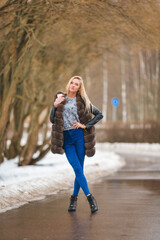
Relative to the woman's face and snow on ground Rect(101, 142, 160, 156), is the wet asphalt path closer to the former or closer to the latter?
the woman's face

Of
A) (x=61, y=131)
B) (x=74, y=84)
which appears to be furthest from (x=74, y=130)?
(x=74, y=84)

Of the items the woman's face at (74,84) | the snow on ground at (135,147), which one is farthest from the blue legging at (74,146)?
the snow on ground at (135,147)

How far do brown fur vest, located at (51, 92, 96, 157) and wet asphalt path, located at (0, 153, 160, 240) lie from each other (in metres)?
0.90

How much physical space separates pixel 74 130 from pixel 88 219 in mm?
1284

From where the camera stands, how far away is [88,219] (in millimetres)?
7312

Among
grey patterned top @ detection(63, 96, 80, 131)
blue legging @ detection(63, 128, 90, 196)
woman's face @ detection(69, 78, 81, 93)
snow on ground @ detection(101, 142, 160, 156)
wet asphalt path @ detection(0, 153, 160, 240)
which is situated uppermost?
woman's face @ detection(69, 78, 81, 93)

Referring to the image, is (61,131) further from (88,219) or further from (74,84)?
(88,219)

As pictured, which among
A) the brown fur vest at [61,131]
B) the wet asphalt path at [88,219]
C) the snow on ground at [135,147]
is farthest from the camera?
the snow on ground at [135,147]

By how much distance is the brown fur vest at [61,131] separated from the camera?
7.82 m

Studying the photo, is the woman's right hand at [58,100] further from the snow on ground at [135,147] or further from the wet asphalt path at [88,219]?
the snow on ground at [135,147]

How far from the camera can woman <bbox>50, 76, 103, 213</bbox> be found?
7.85 meters

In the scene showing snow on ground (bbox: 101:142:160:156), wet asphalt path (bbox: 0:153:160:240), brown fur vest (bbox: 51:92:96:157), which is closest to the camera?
wet asphalt path (bbox: 0:153:160:240)

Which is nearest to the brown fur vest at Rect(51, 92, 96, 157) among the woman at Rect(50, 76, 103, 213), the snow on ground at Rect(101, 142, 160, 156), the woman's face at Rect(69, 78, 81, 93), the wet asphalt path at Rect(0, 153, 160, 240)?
the woman at Rect(50, 76, 103, 213)

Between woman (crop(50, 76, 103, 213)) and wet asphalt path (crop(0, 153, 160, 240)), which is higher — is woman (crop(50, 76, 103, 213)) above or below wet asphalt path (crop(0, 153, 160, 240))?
above
